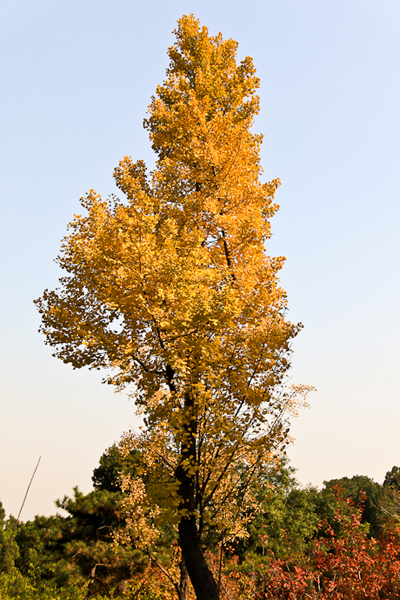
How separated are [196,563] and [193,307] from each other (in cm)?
371

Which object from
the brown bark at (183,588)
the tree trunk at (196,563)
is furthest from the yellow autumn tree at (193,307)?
the brown bark at (183,588)

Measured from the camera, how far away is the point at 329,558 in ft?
27.3

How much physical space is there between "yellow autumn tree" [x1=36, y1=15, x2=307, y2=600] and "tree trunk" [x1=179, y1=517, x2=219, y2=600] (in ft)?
0.06

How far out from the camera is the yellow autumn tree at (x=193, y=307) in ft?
19.7

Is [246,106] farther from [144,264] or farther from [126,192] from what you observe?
[144,264]

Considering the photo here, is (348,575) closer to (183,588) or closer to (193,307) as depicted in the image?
(183,588)

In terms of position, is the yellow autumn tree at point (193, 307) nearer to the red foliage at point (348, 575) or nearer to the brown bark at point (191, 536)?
the brown bark at point (191, 536)

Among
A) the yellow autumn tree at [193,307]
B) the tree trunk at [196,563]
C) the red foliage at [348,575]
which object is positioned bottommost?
the red foliage at [348,575]

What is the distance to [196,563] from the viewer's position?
613cm

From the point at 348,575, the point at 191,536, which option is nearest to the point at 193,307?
the point at 191,536

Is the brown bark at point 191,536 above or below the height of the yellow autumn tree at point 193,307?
below

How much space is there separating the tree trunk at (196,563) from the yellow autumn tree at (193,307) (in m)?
0.02

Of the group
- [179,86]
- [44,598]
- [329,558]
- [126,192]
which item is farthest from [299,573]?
[179,86]

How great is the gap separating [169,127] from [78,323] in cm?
438
